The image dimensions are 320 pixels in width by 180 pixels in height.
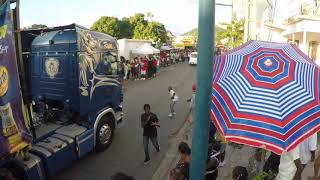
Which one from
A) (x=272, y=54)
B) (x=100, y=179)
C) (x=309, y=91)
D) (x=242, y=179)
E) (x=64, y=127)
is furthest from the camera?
(x=64, y=127)

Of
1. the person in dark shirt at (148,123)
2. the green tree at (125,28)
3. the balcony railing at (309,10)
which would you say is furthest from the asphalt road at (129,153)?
the green tree at (125,28)

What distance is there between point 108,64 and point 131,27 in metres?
45.9

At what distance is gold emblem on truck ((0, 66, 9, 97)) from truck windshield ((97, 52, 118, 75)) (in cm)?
345

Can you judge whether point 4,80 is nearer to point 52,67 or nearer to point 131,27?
point 52,67

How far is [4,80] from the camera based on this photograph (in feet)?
15.5

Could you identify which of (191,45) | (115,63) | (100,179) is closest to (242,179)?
(100,179)

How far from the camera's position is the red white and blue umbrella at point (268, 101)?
10.2ft

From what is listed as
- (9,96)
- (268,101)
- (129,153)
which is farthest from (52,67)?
(268,101)

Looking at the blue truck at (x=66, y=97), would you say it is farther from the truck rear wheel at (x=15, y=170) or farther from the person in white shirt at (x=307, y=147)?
the person in white shirt at (x=307, y=147)

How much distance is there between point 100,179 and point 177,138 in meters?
3.31

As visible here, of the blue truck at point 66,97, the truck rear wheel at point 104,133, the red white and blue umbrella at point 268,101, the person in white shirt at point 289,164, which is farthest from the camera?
the truck rear wheel at point 104,133

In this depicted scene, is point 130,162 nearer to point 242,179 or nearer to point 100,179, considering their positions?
point 100,179

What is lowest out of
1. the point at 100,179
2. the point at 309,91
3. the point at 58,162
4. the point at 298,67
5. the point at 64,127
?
the point at 100,179

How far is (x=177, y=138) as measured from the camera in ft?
32.1
